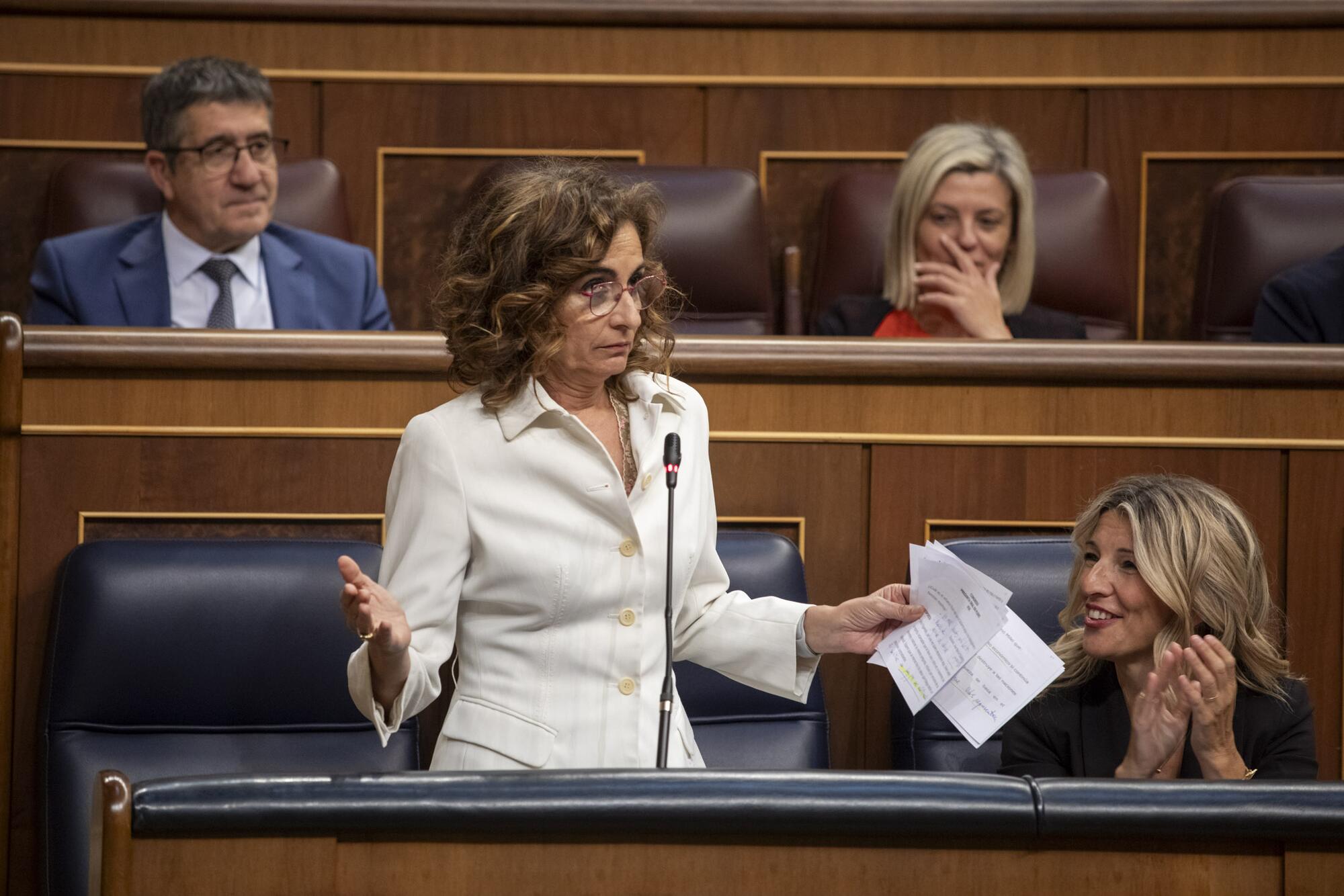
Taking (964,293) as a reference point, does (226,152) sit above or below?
above

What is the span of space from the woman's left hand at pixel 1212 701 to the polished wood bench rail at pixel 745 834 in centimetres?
41

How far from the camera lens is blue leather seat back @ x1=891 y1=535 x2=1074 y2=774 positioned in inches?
55.8

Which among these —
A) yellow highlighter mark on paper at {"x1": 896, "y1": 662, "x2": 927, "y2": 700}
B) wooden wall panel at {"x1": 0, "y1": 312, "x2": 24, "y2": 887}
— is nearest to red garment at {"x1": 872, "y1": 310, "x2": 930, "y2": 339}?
yellow highlighter mark on paper at {"x1": 896, "y1": 662, "x2": 927, "y2": 700}

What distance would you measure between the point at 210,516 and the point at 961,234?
1087 mm

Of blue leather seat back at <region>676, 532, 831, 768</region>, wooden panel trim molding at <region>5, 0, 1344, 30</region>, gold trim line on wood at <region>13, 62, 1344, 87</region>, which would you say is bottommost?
blue leather seat back at <region>676, 532, 831, 768</region>

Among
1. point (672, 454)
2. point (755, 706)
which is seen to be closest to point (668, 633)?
point (672, 454)

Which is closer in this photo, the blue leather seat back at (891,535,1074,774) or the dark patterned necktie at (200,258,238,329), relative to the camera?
the blue leather seat back at (891,535,1074,774)

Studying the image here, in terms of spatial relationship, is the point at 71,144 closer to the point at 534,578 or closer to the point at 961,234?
the point at 961,234

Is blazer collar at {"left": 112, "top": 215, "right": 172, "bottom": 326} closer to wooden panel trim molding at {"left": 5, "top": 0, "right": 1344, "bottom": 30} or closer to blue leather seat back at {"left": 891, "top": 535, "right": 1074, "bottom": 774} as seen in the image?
wooden panel trim molding at {"left": 5, "top": 0, "right": 1344, "bottom": 30}

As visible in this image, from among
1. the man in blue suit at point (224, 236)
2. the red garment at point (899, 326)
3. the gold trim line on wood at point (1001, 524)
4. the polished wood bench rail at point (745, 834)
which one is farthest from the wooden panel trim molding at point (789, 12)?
the polished wood bench rail at point (745, 834)

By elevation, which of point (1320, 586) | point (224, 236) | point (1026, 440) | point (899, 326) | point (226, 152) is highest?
point (226, 152)

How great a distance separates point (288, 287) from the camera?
6.63ft

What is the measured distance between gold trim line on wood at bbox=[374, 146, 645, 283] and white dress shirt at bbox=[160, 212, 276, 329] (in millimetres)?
287

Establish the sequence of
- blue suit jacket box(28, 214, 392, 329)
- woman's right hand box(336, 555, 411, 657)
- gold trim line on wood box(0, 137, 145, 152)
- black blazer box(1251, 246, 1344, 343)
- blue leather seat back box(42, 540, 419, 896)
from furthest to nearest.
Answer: gold trim line on wood box(0, 137, 145, 152), blue suit jacket box(28, 214, 392, 329), black blazer box(1251, 246, 1344, 343), blue leather seat back box(42, 540, 419, 896), woman's right hand box(336, 555, 411, 657)
